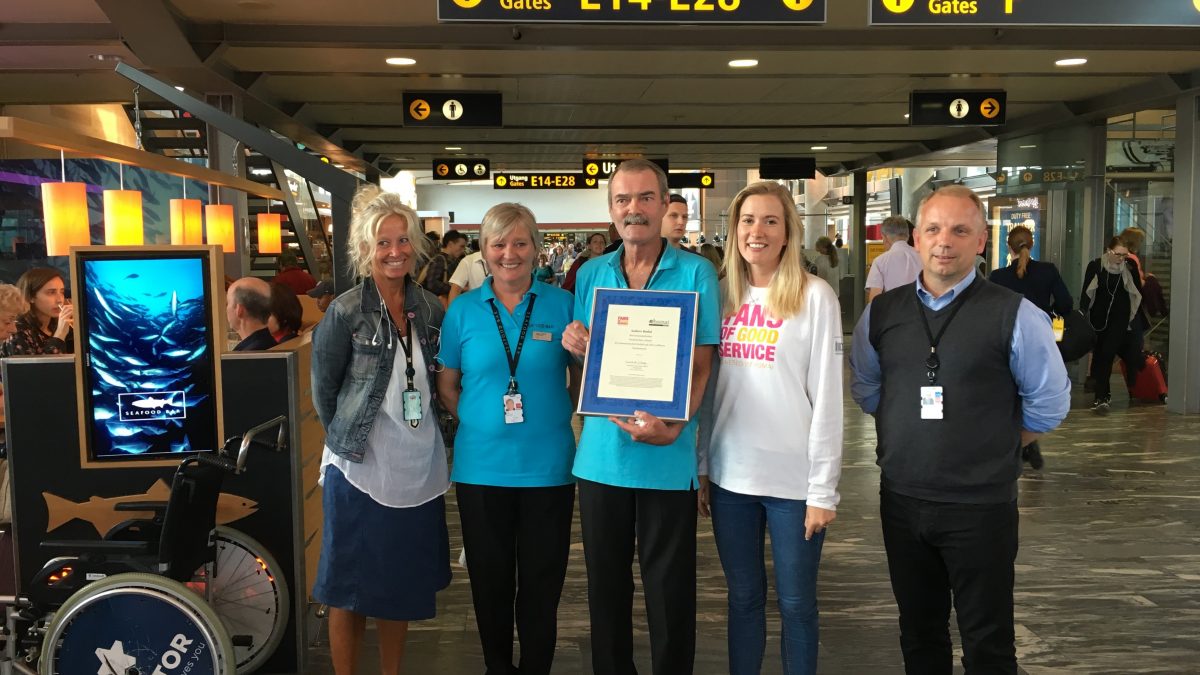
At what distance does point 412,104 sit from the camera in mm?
9781

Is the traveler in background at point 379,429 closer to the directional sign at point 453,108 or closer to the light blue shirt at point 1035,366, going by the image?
the light blue shirt at point 1035,366

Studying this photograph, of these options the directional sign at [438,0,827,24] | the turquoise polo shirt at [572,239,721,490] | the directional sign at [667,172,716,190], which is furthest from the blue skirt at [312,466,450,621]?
the directional sign at [667,172,716,190]

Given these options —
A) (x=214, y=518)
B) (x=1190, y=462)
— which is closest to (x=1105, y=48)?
(x=1190, y=462)

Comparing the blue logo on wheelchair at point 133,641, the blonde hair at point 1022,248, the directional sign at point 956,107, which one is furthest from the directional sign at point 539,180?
the blue logo on wheelchair at point 133,641

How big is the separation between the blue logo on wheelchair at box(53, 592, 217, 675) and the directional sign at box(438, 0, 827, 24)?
3.16 m

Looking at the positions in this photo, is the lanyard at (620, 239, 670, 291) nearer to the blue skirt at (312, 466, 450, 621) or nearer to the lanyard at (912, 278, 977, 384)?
the lanyard at (912, 278, 977, 384)

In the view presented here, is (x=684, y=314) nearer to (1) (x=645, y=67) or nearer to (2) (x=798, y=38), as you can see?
(2) (x=798, y=38)

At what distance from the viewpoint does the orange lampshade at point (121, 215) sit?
6969 millimetres

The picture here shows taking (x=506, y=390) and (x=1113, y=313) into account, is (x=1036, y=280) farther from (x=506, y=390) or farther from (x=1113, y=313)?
(x=506, y=390)

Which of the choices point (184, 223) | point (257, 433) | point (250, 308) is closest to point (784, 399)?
point (257, 433)

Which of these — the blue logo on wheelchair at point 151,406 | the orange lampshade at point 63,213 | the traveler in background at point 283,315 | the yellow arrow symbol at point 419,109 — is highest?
the yellow arrow symbol at point 419,109

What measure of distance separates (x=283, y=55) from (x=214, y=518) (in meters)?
5.52

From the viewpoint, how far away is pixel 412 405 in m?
3.23

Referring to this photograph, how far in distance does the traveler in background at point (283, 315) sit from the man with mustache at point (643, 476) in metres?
2.22
